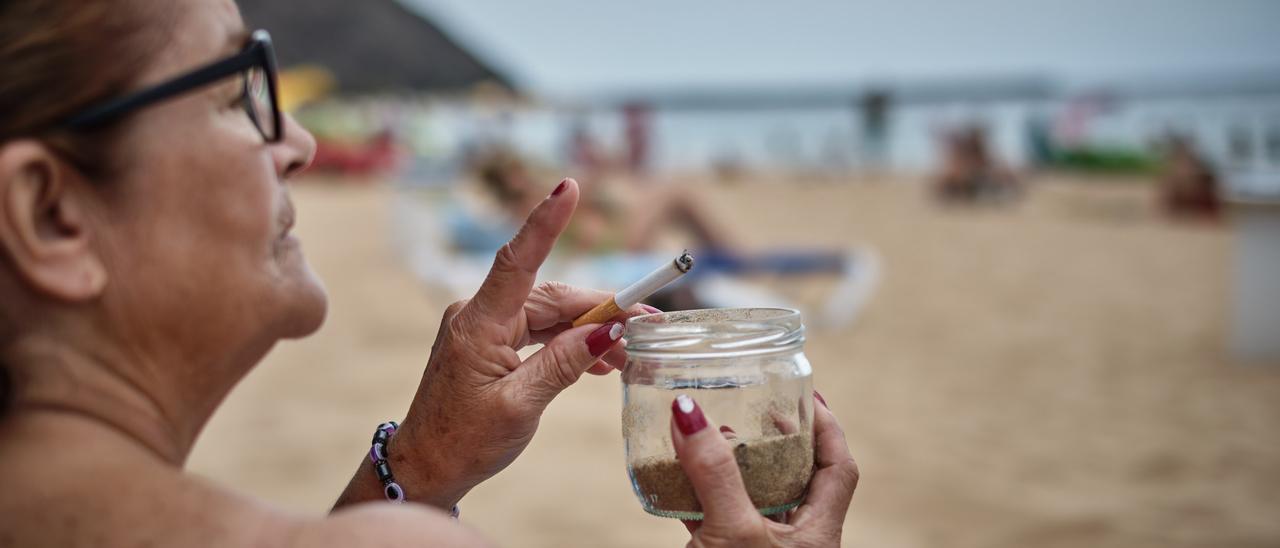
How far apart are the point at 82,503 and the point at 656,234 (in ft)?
28.1

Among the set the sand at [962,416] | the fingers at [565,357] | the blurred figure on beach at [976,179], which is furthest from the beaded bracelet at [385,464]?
the blurred figure on beach at [976,179]

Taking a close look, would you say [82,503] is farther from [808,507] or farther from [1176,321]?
[1176,321]

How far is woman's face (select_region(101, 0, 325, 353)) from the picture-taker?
1.00 metres

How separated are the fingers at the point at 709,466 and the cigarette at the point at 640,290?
0.48 feet

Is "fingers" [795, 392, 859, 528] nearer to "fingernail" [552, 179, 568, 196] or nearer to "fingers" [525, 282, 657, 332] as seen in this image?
"fingers" [525, 282, 657, 332]

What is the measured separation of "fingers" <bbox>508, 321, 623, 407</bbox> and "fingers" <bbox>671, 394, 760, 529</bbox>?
16 cm

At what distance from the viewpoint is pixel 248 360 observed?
114 centimetres

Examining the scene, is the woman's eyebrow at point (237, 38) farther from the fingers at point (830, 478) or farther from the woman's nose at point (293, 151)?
the fingers at point (830, 478)

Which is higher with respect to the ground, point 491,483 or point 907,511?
point 907,511

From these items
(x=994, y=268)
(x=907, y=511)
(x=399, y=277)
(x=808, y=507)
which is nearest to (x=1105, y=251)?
(x=994, y=268)

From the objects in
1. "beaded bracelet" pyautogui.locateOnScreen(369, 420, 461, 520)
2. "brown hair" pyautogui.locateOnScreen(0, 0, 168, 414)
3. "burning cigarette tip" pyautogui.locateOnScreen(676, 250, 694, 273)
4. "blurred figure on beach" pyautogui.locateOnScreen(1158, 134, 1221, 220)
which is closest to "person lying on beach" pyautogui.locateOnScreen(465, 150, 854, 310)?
"beaded bracelet" pyautogui.locateOnScreen(369, 420, 461, 520)

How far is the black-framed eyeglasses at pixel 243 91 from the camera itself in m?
0.95

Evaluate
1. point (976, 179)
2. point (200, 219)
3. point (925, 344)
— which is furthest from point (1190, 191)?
point (200, 219)

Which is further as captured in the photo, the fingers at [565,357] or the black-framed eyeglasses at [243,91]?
the fingers at [565,357]
